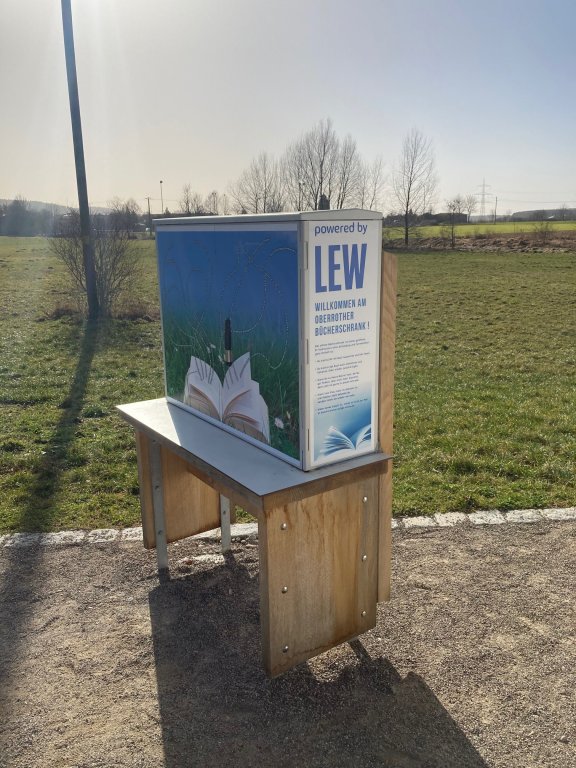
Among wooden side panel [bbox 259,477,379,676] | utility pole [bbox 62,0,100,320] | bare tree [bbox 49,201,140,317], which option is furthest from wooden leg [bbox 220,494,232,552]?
bare tree [bbox 49,201,140,317]

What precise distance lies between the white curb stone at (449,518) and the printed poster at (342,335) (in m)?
1.67

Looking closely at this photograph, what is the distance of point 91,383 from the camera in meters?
8.24

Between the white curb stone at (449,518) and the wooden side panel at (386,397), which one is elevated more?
the wooden side panel at (386,397)

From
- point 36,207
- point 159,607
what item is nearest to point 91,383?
point 159,607

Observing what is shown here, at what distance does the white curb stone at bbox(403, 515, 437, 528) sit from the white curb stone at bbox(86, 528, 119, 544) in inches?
72.8

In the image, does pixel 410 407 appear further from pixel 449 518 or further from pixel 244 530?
pixel 244 530

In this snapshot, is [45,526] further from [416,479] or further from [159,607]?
[416,479]

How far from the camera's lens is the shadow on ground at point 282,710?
2.53 meters

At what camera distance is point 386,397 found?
2994mm

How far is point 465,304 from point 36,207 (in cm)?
4961

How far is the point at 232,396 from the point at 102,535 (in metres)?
1.58

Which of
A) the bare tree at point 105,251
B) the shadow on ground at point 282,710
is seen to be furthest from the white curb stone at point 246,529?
the bare tree at point 105,251

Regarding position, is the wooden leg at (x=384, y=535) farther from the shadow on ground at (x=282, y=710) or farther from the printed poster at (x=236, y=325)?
the printed poster at (x=236, y=325)

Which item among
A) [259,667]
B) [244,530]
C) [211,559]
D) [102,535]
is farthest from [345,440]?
[102,535]
